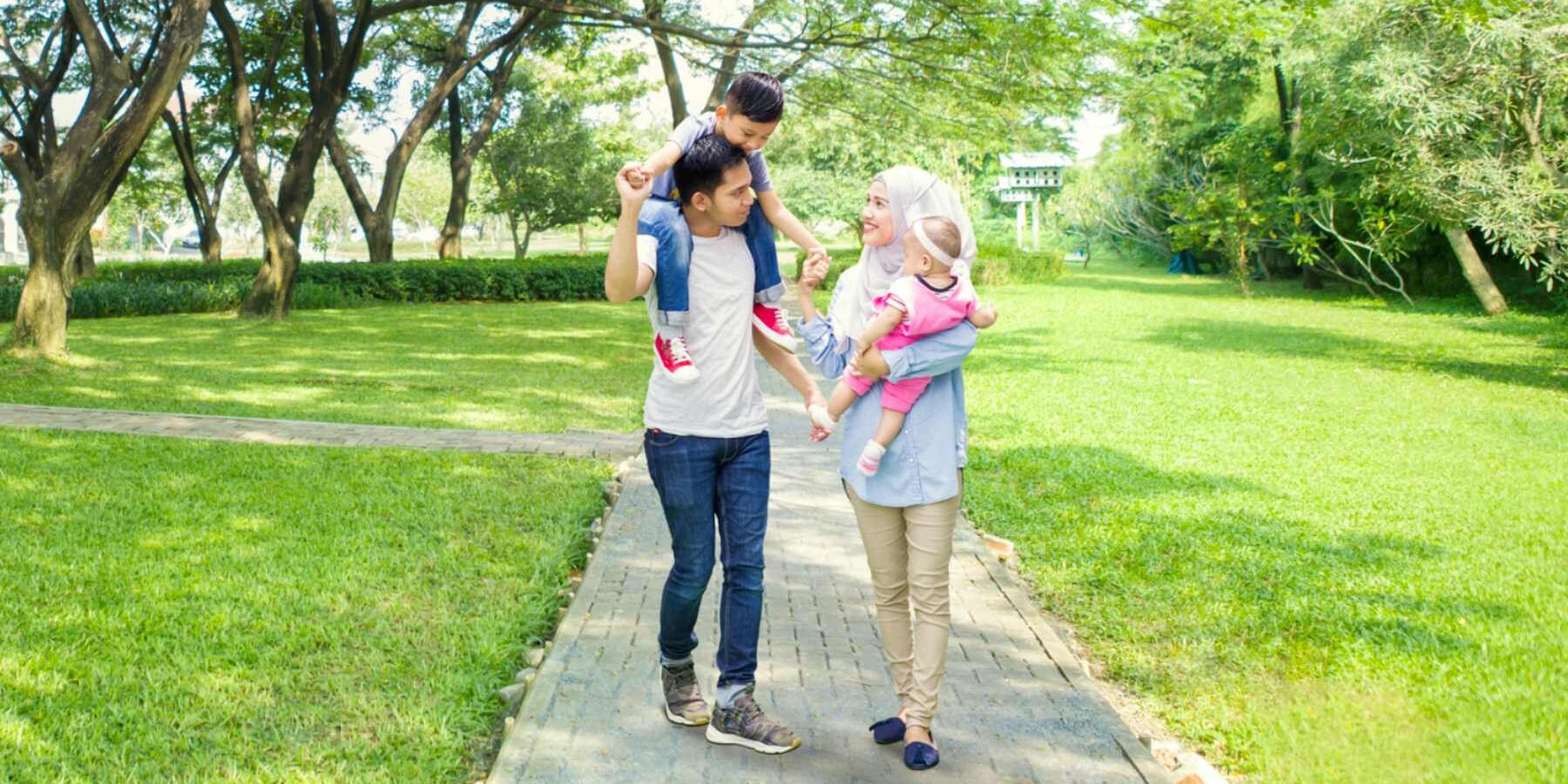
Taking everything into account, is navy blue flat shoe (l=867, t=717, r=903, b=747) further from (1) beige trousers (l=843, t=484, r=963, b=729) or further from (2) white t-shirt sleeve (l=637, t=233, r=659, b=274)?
(2) white t-shirt sleeve (l=637, t=233, r=659, b=274)

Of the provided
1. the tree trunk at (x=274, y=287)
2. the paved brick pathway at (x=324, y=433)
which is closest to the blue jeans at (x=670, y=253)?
the paved brick pathway at (x=324, y=433)

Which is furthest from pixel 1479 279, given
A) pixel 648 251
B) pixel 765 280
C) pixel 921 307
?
pixel 648 251

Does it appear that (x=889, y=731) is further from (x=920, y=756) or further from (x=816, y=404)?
(x=816, y=404)

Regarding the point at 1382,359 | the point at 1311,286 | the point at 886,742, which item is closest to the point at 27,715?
the point at 886,742

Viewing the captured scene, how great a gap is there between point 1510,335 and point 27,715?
71.7ft

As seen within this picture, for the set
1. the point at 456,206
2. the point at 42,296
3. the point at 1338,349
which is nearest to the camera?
the point at 42,296

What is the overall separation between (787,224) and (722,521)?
2.88 feet

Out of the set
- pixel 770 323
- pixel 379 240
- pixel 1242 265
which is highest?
pixel 379 240

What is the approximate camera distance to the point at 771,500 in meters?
7.38

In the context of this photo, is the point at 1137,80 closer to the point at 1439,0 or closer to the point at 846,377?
the point at 1439,0

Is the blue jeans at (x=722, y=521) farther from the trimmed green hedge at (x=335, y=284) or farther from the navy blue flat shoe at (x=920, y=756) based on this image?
the trimmed green hedge at (x=335, y=284)

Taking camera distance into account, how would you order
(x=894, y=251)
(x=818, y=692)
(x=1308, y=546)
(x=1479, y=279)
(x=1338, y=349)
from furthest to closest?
(x=1479, y=279), (x=1338, y=349), (x=1308, y=546), (x=818, y=692), (x=894, y=251)

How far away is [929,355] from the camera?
3.54 m

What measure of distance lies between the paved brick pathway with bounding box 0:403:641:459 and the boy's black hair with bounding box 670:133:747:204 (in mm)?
5320
